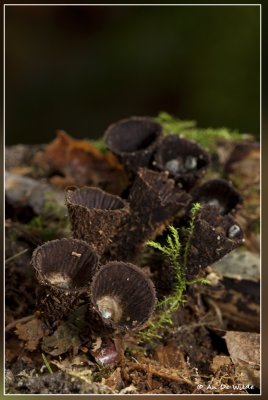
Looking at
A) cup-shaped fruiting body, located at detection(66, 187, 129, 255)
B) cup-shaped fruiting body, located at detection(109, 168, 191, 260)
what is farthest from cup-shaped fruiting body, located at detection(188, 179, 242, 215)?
cup-shaped fruiting body, located at detection(66, 187, 129, 255)

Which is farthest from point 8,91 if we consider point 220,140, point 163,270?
point 163,270

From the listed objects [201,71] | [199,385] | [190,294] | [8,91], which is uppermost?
[201,71]

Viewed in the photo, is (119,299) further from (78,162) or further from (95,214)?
(78,162)

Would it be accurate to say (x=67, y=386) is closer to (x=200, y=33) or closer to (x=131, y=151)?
(x=131, y=151)

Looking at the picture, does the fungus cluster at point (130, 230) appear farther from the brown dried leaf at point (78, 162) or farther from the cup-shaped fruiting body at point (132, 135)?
the brown dried leaf at point (78, 162)

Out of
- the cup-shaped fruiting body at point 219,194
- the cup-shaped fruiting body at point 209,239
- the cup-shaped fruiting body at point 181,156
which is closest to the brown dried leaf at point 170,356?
the cup-shaped fruiting body at point 209,239

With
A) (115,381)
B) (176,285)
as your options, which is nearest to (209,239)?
(176,285)
